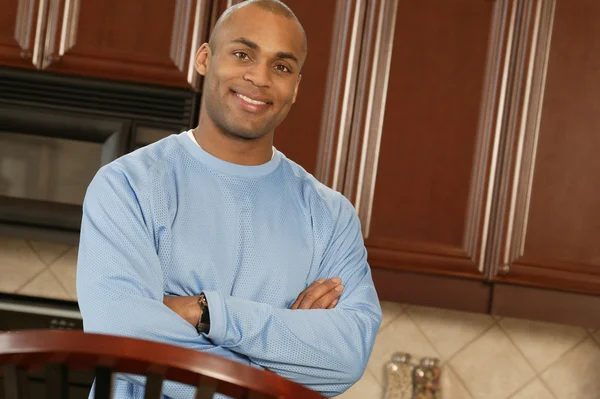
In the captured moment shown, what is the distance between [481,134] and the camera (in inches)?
88.2

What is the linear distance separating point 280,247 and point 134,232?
0.22 m

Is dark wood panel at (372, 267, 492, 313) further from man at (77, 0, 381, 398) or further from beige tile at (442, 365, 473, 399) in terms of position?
man at (77, 0, 381, 398)

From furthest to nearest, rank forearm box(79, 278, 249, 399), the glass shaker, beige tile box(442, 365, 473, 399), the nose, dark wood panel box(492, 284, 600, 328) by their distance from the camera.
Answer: beige tile box(442, 365, 473, 399) < the glass shaker < dark wood panel box(492, 284, 600, 328) < the nose < forearm box(79, 278, 249, 399)

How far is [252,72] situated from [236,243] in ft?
0.83

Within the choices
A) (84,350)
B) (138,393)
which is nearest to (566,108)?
(138,393)

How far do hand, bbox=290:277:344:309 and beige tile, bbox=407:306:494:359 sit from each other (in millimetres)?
1290

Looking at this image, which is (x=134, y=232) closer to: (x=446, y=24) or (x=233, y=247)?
(x=233, y=247)

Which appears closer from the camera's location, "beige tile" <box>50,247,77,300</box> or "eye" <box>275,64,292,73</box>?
"eye" <box>275,64,292,73</box>

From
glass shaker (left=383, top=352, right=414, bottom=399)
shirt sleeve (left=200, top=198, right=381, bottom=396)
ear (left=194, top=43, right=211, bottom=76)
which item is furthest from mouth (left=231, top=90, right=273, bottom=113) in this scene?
glass shaker (left=383, top=352, right=414, bottom=399)

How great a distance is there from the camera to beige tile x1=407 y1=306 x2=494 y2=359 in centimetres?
261

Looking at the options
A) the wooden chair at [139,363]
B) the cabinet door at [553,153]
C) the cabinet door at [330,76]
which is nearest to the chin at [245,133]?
the wooden chair at [139,363]

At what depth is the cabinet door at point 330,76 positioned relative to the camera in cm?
226

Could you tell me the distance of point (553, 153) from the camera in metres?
2.22

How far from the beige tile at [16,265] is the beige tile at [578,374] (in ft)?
5.00
